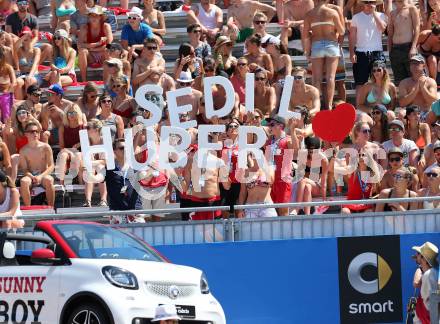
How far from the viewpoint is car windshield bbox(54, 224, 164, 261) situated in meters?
14.5

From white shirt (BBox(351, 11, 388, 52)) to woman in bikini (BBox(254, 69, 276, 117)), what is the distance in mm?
2225

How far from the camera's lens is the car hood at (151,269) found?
14.2 metres

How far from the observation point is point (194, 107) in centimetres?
2147

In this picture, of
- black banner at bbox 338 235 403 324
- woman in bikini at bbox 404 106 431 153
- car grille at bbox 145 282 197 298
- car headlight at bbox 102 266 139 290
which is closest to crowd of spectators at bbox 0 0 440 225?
woman in bikini at bbox 404 106 431 153

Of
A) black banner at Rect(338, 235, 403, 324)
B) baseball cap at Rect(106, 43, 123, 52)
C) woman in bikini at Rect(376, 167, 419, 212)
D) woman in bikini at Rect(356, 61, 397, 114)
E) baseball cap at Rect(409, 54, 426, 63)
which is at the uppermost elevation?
baseball cap at Rect(106, 43, 123, 52)

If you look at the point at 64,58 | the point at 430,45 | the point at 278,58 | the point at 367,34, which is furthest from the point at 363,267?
the point at 64,58

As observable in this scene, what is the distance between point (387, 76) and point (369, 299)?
18.1 ft

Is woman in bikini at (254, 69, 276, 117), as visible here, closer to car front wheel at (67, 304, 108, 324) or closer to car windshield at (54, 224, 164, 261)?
car windshield at (54, 224, 164, 261)

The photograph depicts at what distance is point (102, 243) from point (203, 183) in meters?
4.36

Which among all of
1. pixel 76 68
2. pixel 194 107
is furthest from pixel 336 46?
pixel 76 68

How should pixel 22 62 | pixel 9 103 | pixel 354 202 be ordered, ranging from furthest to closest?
pixel 22 62 < pixel 9 103 < pixel 354 202

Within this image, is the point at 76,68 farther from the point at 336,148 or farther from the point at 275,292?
the point at 275,292

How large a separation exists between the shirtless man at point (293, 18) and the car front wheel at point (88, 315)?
10.6m

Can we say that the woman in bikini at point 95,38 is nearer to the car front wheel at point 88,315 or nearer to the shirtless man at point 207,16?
the shirtless man at point 207,16
